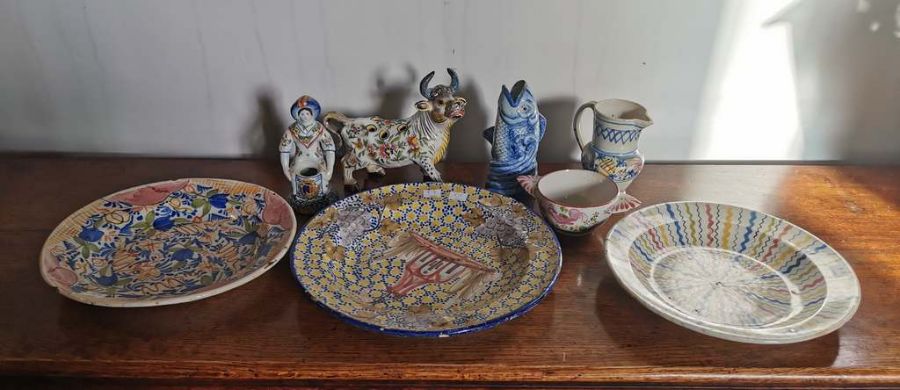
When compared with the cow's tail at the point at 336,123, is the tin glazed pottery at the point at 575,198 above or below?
below

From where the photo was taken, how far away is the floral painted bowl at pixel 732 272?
2.14ft

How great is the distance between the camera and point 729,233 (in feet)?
2.66

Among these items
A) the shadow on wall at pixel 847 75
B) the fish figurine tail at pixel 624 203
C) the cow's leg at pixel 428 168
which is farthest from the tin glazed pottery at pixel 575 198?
the shadow on wall at pixel 847 75

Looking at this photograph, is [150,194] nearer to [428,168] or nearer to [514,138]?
[428,168]

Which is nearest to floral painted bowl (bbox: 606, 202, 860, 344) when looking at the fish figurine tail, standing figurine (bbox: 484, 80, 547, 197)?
the fish figurine tail

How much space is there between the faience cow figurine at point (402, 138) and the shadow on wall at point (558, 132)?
0.19 m

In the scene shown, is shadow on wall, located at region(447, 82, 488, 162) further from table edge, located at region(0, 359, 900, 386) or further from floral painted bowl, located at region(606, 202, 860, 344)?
table edge, located at region(0, 359, 900, 386)

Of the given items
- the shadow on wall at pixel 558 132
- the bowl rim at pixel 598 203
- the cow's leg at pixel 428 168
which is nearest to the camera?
the bowl rim at pixel 598 203

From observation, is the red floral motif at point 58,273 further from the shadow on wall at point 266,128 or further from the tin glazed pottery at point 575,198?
the tin glazed pottery at point 575,198

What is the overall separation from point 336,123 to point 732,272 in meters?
0.58

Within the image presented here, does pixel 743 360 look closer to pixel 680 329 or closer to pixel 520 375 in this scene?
pixel 680 329

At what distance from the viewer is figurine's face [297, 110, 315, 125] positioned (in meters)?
0.81

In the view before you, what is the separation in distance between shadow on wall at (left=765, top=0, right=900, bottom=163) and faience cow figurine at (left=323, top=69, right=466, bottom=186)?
1.69 feet

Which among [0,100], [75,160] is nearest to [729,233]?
[75,160]
